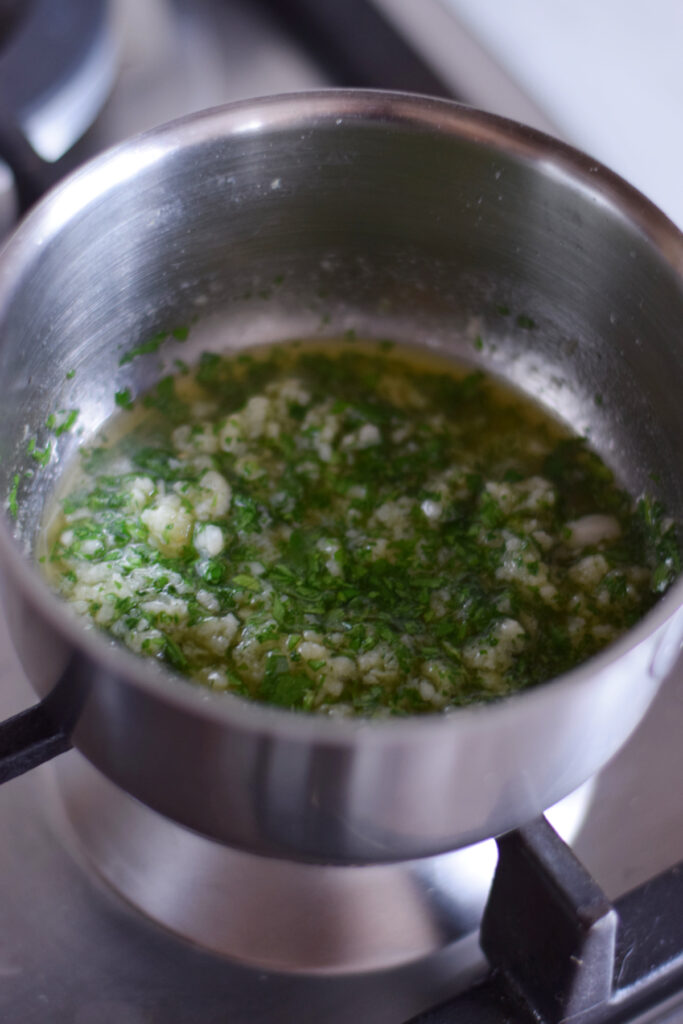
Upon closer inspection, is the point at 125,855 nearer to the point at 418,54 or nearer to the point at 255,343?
the point at 255,343

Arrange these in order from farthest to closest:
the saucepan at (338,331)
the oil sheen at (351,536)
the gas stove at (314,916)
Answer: the oil sheen at (351,536) → the gas stove at (314,916) → the saucepan at (338,331)

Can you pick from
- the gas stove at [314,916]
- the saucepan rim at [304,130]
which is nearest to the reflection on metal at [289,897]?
the gas stove at [314,916]

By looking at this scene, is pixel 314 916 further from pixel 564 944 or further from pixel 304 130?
pixel 304 130

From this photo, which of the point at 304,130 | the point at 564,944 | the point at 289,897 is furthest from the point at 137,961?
the point at 304,130

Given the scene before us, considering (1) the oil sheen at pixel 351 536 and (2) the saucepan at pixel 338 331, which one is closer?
(2) the saucepan at pixel 338 331

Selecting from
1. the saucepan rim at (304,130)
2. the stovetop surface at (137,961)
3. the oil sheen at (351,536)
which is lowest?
the stovetop surface at (137,961)

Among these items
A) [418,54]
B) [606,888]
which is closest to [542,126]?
[418,54]

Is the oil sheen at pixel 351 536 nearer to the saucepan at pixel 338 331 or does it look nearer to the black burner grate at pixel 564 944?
A: the saucepan at pixel 338 331
